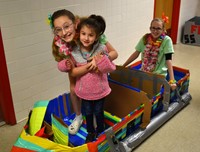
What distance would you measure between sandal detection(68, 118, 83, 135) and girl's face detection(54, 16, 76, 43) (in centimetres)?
63

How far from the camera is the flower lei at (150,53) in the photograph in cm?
228

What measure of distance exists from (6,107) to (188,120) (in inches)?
62.2

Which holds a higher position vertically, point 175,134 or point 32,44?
point 32,44

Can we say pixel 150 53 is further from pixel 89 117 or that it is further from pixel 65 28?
pixel 65 28

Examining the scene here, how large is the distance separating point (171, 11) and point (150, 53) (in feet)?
7.29

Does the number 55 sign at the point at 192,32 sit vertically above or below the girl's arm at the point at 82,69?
below

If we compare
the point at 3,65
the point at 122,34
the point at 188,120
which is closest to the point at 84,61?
the point at 3,65

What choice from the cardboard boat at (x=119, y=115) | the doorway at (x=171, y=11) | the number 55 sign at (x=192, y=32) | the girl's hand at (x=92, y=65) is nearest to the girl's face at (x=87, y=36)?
the girl's hand at (x=92, y=65)

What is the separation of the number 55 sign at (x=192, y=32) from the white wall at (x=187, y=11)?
96 mm

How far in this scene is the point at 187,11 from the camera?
4402 millimetres

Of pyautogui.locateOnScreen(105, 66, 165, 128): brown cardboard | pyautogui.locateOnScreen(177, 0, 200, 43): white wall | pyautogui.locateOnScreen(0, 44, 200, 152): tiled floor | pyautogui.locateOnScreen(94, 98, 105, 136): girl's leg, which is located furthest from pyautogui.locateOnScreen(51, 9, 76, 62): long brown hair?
pyautogui.locateOnScreen(177, 0, 200, 43): white wall

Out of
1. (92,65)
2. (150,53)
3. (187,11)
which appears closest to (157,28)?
(150,53)

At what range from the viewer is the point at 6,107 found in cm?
215

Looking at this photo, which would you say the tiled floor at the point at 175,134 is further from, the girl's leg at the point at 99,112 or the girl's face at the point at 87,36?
the girl's face at the point at 87,36
